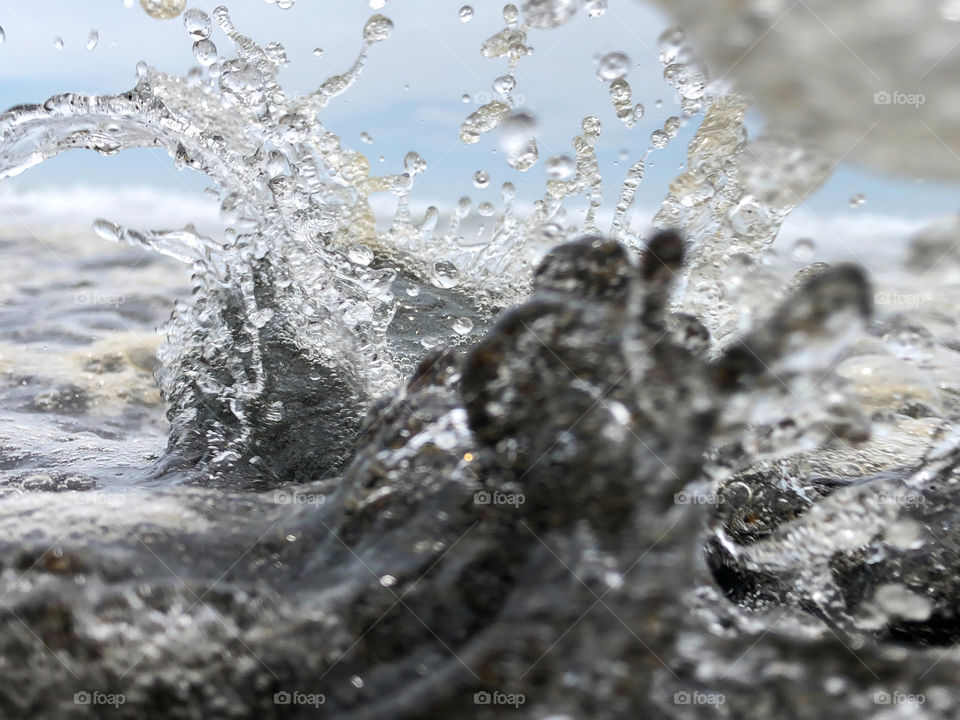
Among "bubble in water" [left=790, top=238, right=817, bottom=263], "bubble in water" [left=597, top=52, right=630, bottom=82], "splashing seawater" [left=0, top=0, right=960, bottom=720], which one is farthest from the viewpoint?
"bubble in water" [left=597, top=52, right=630, bottom=82]

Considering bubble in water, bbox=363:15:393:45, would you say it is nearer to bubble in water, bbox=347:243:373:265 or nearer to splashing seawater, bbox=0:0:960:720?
bubble in water, bbox=347:243:373:265

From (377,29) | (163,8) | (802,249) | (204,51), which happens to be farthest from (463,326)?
(163,8)

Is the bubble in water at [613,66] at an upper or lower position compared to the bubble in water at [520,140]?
upper

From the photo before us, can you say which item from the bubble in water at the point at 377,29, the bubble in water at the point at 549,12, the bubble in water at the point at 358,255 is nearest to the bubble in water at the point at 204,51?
the bubble in water at the point at 377,29

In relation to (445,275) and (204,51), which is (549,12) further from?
(445,275)

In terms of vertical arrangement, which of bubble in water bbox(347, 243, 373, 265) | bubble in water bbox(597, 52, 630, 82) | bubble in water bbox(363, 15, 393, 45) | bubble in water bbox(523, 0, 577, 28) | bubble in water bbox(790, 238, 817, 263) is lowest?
bubble in water bbox(347, 243, 373, 265)

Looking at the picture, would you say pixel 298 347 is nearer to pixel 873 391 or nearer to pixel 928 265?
pixel 928 265

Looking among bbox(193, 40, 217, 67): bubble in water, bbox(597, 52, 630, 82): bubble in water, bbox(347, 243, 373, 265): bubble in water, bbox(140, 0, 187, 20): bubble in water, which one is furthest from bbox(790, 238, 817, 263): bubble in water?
bbox(140, 0, 187, 20): bubble in water

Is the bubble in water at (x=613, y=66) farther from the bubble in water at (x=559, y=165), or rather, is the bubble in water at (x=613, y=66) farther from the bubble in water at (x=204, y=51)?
the bubble in water at (x=204, y=51)
